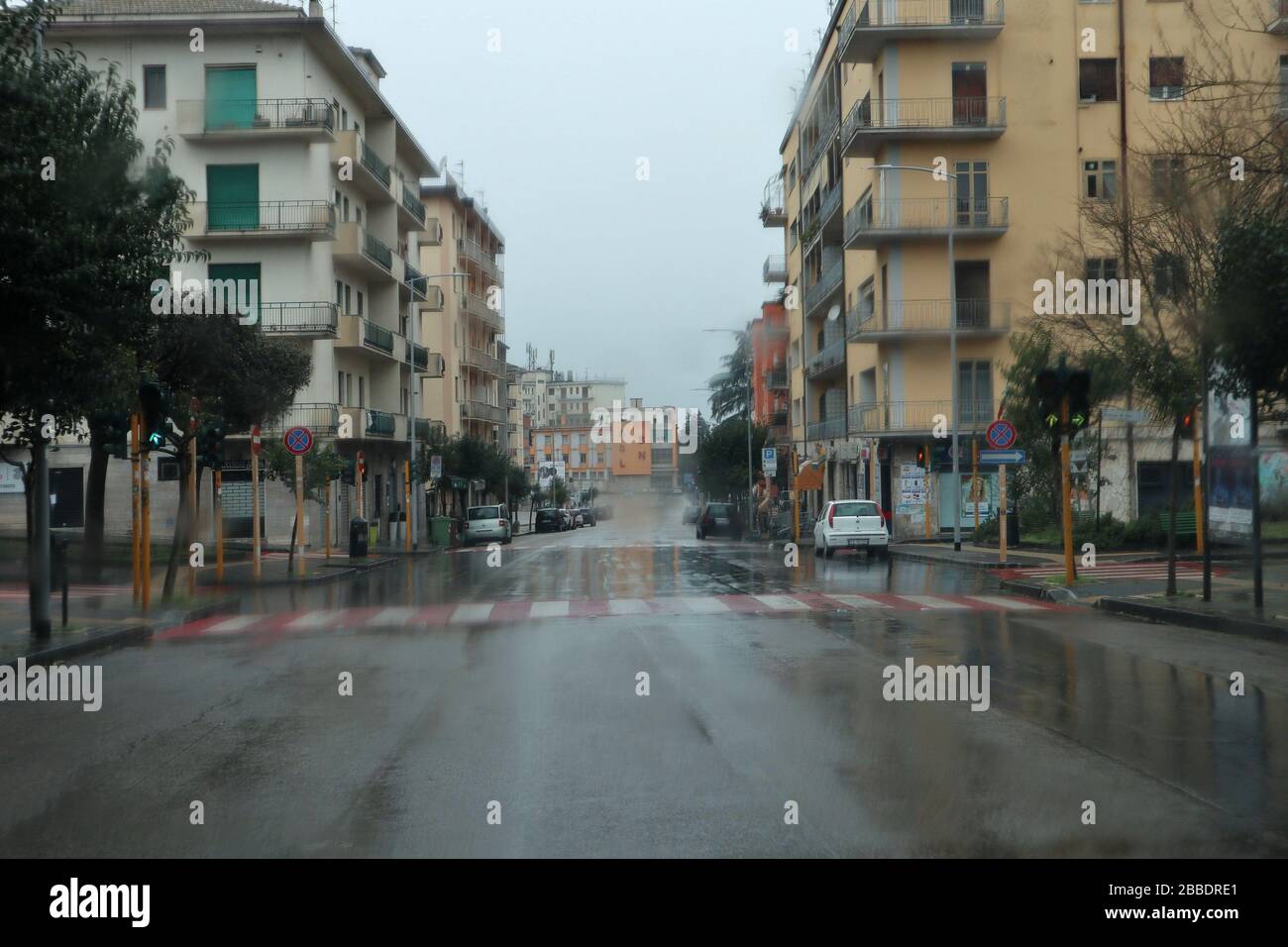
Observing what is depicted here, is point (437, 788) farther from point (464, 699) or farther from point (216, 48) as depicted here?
point (216, 48)

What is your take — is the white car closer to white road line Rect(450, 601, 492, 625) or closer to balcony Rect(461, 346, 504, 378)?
white road line Rect(450, 601, 492, 625)

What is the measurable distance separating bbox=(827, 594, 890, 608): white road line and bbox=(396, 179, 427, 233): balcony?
40.6 metres

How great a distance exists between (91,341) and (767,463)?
43101 millimetres

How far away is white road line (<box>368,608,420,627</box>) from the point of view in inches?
707

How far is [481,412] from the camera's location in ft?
271

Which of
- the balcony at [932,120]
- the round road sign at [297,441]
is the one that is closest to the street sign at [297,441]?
the round road sign at [297,441]

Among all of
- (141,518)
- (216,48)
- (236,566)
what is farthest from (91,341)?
(216,48)

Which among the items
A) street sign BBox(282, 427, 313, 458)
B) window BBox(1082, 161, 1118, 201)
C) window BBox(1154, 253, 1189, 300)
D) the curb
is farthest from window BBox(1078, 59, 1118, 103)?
the curb

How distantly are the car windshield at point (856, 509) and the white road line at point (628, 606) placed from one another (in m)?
15.5

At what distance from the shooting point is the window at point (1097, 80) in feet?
150

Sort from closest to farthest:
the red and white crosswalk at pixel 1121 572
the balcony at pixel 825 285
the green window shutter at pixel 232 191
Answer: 1. the red and white crosswalk at pixel 1121 572
2. the green window shutter at pixel 232 191
3. the balcony at pixel 825 285

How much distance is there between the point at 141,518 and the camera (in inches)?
795

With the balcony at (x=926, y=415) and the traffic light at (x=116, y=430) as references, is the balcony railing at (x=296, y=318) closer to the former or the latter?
the balcony at (x=926, y=415)

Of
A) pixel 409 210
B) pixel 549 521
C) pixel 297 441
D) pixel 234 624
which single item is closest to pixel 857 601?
pixel 234 624
